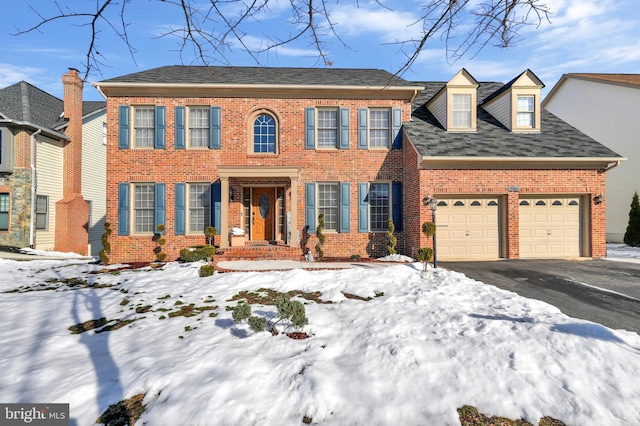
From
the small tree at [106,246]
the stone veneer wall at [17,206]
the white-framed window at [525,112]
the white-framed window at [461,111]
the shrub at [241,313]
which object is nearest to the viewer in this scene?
the shrub at [241,313]

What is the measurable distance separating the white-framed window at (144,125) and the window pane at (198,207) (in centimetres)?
247

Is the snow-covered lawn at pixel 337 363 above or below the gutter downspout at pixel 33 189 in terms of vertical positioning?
below

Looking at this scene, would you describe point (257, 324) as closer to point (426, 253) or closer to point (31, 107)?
point (426, 253)

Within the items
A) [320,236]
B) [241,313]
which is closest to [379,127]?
[320,236]

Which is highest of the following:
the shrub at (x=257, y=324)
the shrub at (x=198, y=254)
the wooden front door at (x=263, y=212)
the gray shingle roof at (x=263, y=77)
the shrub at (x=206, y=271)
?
the gray shingle roof at (x=263, y=77)

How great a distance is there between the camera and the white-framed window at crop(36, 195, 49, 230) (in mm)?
14497

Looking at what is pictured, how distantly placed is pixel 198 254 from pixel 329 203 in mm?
5159

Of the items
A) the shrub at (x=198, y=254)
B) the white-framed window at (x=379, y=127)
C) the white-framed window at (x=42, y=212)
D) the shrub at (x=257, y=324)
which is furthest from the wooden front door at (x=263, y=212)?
the white-framed window at (x=42, y=212)

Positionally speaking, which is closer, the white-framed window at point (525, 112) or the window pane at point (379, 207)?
the window pane at point (379, 207)

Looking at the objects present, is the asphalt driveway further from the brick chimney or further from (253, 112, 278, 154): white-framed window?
the brick chimney

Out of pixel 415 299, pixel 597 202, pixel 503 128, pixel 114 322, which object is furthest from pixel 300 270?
pixel 597 202

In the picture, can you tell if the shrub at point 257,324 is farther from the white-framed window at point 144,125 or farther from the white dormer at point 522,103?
the white dormer at point 522,103

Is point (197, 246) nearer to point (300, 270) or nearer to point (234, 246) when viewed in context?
point (234, 246)

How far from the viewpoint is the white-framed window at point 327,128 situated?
464 inches
